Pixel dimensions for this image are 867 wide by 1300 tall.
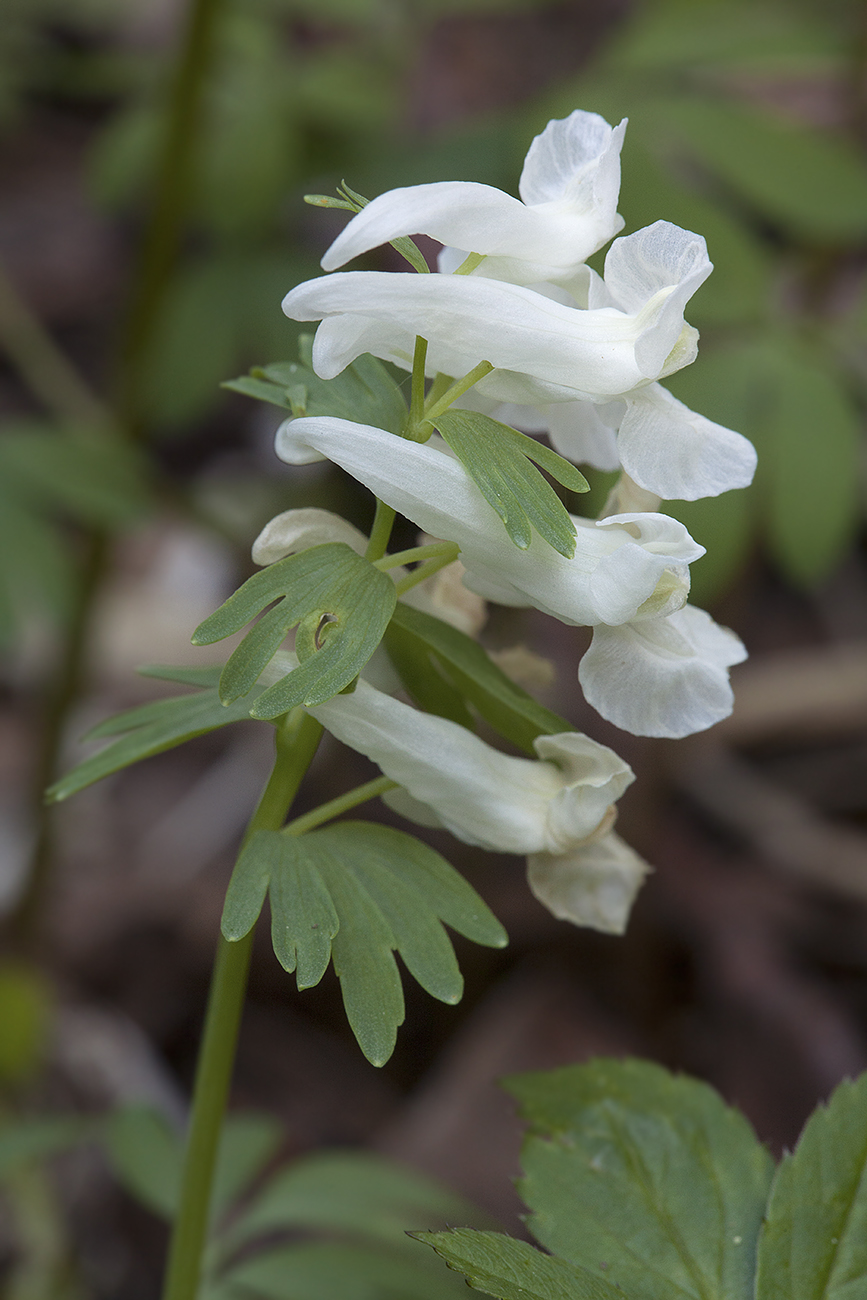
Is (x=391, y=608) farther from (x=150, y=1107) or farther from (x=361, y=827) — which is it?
(x=150, y=1107)

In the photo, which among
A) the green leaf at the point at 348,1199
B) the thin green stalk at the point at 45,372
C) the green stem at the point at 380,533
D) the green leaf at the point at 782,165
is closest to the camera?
the green stem at the point at 380,533

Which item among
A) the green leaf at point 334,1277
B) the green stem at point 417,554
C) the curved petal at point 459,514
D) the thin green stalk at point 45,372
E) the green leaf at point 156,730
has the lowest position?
the green leaf at point 334,1277

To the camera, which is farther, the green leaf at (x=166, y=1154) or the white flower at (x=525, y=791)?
the green leaf at (x=166, y=1154)

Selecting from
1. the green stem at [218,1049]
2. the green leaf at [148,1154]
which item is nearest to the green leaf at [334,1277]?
the green leaf at [148,1154]

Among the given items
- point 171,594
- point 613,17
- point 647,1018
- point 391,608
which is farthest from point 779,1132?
point 613,17

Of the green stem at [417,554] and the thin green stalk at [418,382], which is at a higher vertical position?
the thin green stalk at [418,382]

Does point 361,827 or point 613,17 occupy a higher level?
point 613,17

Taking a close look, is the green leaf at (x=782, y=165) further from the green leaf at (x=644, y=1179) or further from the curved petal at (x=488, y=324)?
the green leaf at (x=644, y=1179)
